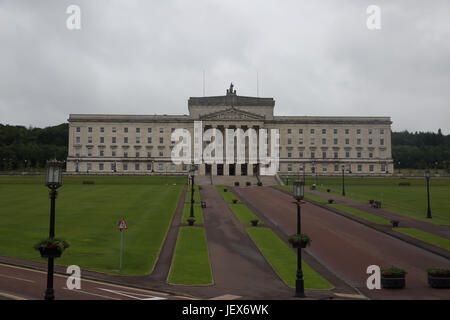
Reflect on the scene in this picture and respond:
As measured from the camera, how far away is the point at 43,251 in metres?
16.4

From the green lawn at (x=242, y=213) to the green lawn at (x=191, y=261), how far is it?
28.0 feet

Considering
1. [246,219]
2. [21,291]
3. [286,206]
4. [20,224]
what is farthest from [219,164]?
[21,291]

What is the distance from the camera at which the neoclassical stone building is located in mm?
123750

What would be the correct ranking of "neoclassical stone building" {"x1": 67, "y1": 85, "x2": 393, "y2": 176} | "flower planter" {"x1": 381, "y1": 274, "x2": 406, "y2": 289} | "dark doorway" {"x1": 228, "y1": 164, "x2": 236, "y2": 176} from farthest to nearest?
"neoclassical stone building" {"x1": 67, "y1": 85, "x2": 393, "y2": 176}
"dark doorway" {"x1": 228, "y1": 164, "x2": 236, "y2": 176}
"flower planter" {"x1": 381, "y1": 274, "x2": 406, "y2": 289}

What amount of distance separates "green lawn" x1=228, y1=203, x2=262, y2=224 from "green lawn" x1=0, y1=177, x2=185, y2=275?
823 cm

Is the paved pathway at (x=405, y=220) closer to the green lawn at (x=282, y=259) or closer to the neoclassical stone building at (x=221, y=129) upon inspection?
the green lawn at (x=282, y=259)

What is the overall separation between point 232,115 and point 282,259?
94.6 m

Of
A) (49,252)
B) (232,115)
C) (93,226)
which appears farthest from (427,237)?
(232,115)

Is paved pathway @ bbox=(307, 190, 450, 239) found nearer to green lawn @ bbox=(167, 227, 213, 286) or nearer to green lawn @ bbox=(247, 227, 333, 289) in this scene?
green lawn @ bbox=(247, 227, 333, 289)

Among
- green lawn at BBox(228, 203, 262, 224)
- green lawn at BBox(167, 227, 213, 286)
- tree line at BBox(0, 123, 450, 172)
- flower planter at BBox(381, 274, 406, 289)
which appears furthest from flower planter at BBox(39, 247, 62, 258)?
tree line at BBox(0, 123, 450, 172)

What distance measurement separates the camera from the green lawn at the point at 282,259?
2245 cm

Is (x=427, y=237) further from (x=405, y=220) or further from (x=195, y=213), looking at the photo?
(x=195, y=213)
